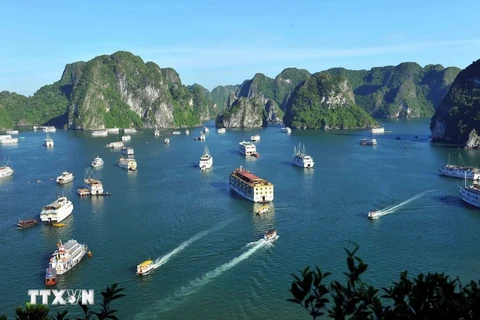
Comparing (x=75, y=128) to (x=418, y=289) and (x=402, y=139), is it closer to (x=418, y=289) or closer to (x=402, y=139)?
(x=402, y=139)

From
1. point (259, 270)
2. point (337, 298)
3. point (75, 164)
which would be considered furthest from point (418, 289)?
point (75, 164)

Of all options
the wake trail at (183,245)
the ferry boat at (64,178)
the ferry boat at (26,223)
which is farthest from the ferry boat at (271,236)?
the ferry boat at (64,178)

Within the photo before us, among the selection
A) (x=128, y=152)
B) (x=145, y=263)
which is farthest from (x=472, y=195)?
(x=128, y=152)

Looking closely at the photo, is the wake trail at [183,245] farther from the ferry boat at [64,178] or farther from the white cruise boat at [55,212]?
the ferry boat at [64,178]

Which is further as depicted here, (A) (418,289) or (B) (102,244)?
(B) (102,244)

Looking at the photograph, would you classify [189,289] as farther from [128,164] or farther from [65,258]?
[128,164]

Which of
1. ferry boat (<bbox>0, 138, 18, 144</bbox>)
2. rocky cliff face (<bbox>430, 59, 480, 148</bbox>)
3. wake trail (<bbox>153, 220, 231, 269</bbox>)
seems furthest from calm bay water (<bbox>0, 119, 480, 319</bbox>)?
ferry boat (<bbox>0, 138, 18, 144</bbox>)
